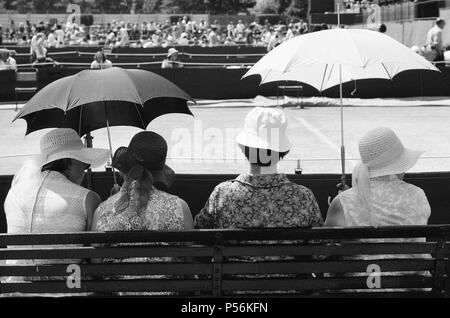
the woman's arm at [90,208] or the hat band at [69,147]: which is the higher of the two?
the hat band at [69,147]

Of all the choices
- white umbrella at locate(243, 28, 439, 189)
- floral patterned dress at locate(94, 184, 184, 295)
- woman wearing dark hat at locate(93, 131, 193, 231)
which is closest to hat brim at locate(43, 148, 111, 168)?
woman wearing dark hat at locate(93, 131, 193, 231)

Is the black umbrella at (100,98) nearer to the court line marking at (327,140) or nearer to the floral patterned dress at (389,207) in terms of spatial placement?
the floral patterned dress at (389,207)

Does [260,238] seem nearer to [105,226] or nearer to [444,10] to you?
[105,226]

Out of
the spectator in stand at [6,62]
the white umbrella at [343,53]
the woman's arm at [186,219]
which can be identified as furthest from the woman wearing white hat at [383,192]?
the spectator in stand at [6,62]

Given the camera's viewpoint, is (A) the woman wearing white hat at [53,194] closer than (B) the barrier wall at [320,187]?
Yes

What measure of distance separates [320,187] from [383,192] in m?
2.27

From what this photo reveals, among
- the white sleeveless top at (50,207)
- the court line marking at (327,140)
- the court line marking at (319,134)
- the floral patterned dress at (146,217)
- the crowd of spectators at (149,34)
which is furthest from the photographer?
the crowd of spectators at (149,34)

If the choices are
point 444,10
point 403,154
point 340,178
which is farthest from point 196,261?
point 444,10

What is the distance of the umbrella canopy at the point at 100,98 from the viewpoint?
5324 millimetres

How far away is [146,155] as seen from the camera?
4.32 meters

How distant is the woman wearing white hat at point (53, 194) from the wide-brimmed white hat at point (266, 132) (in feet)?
3.23

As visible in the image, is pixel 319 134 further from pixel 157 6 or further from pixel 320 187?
pixel 157 6

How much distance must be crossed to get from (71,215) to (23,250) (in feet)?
1.22

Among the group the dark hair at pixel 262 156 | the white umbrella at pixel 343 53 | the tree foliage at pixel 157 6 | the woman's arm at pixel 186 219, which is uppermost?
the tree foliage at pixel 157 6
